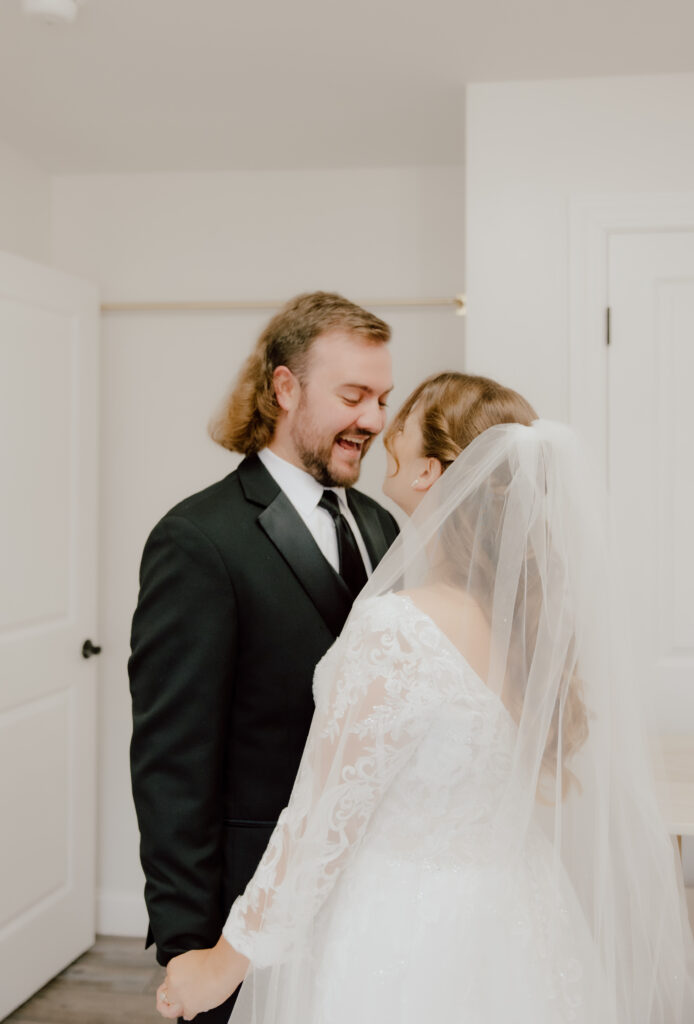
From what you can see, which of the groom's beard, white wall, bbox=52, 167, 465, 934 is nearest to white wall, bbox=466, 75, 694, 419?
white wall, bbox=52, 167, 465, 934

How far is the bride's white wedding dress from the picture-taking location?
118 centimetres

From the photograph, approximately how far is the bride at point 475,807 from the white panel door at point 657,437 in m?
1.20

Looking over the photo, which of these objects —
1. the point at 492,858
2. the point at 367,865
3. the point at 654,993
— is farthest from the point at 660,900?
the point at 367,865

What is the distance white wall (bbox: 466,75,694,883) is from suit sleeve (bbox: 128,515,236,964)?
4.29ft

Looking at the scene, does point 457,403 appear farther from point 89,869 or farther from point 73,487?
point 89,869

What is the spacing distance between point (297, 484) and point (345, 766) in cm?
64

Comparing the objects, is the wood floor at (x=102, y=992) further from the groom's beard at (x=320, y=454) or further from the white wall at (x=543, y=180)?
the white wall at (x=543, y=180)

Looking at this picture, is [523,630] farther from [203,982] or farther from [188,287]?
[188,287]

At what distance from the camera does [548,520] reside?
126 cm

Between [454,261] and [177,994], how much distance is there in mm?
2431

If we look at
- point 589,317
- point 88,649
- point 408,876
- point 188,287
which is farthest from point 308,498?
point 188,287

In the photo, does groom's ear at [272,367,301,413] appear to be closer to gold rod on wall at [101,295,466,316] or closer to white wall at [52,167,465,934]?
gold rod on wall at [101,295,466,316]

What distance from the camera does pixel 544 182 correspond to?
2.44 m

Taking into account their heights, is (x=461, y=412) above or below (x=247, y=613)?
above
